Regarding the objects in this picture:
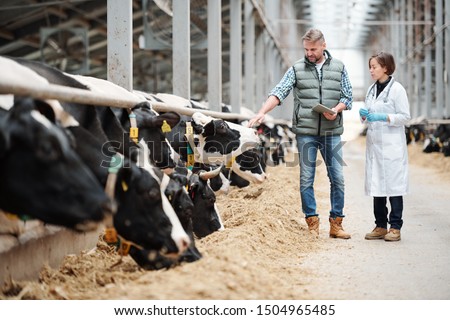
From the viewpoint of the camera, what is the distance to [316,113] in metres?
6.76

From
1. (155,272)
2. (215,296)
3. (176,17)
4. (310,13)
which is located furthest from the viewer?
(310,13)

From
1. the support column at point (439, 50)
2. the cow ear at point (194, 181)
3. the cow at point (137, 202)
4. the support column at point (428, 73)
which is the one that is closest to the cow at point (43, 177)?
the cow at point (137, 202)

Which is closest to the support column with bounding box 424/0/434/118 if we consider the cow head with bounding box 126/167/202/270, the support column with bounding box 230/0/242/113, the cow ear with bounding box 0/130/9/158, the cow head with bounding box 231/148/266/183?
the support column with bounding box 230/0/242/113

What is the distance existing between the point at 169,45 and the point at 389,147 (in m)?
9.76

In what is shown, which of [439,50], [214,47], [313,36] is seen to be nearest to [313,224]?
[313,36]

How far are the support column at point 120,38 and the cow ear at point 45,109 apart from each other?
2.47m

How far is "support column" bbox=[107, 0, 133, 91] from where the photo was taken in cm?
640

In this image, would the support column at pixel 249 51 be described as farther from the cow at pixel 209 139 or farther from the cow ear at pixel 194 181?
the cow ear at pixel 194 181

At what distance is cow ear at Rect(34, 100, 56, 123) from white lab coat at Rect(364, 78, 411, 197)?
3472 mm

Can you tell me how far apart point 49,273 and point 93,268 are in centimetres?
28

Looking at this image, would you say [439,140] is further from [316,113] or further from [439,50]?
[316,113]

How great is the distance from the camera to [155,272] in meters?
4.18
